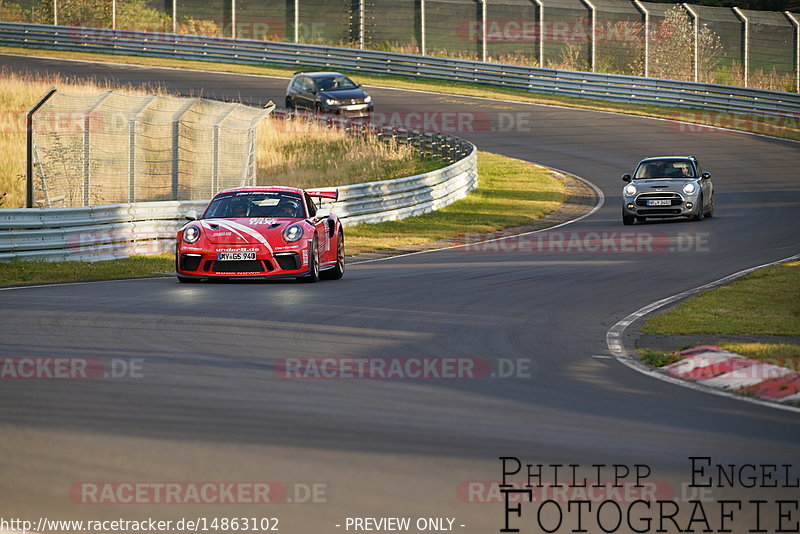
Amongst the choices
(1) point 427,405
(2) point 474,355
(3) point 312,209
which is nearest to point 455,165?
(3) point 312,209

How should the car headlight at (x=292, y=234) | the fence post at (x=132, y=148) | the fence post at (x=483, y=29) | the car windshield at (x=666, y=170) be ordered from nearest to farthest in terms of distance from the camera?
the car headlight at (x=292, y=234)
the fence post at (x=132, y=148)
the car windshield at (x=666, y=170)
the fence post at (x=483, y=29)

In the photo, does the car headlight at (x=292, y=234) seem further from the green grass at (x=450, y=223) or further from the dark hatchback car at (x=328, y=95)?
the dark hatchback car at (x=328, y=95)

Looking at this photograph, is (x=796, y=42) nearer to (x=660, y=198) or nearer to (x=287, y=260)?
(x=660, y=198)

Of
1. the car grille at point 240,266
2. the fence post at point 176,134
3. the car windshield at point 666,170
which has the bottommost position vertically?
the car grille at point 240,266

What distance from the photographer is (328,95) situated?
40219 millimetres

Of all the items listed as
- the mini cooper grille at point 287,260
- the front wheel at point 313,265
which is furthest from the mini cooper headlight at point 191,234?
the front wheel at point 313,265

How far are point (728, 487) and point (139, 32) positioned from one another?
5020cm

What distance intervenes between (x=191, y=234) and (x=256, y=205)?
1453 mm

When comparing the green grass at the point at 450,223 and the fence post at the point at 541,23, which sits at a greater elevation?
the fence post at the point at 541,23

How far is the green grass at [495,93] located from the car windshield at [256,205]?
92.2 ft

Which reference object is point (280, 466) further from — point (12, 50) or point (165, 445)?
point (12, 50)

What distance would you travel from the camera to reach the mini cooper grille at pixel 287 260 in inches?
648

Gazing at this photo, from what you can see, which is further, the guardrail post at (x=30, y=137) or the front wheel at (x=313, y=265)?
the guardrail post at (x=30, y=137)

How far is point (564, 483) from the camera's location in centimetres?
645
